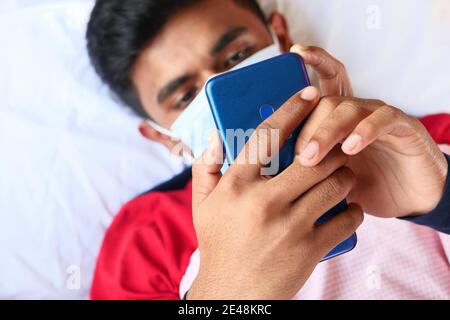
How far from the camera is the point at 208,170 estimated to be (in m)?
0.55

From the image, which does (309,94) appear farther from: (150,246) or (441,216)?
(150,246)

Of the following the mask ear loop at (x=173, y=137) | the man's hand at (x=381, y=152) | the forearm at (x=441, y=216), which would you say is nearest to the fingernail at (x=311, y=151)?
the man's hand at (x=381, y=152)

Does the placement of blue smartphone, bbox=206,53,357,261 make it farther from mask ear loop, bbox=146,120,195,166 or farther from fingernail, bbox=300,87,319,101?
mask ear loop, bbox=146,120,195,166

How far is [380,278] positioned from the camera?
798 mm

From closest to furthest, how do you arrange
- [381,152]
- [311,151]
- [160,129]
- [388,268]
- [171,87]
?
[311,151], [381,152], [388,268], [171,87], [160,129]

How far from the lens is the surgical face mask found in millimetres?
806

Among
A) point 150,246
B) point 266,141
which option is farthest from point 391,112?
point 150,246

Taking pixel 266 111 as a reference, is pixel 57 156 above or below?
below

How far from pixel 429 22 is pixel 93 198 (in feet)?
A: 2.70

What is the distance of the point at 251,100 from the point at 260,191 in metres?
0.13

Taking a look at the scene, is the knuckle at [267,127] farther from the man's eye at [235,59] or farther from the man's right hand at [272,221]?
the man's eye at [235,59]

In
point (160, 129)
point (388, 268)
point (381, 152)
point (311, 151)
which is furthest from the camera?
point (160, 129)

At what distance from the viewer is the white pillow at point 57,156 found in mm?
993

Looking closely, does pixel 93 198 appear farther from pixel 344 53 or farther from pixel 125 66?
pixel 344 53
